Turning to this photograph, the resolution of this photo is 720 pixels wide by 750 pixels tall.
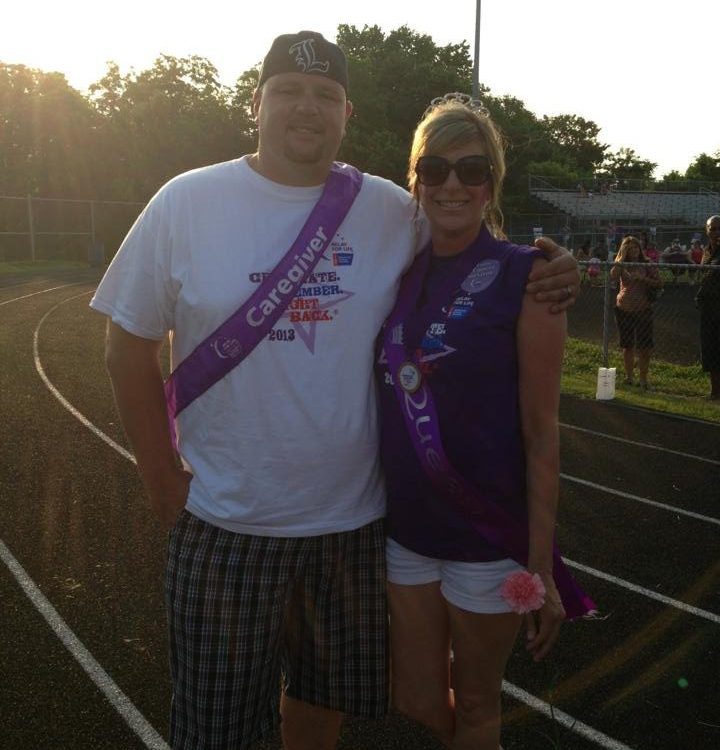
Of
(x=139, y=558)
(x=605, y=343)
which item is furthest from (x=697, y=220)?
(x=139, y=558)

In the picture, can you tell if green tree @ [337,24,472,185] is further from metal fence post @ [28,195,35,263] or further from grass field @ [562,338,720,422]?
grass field @ [562,338,720,422]

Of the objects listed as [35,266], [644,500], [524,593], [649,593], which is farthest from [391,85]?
[524,593]

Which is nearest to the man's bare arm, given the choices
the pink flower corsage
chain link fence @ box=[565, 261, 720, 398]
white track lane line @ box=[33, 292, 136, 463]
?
the pink flower corsage

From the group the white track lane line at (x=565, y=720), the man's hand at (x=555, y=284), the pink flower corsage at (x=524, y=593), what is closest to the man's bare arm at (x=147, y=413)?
the pink flower corsage at (x=524, y=593)

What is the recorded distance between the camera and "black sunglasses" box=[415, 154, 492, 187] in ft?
7.83

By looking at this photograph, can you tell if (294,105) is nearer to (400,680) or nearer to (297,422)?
(297,422)

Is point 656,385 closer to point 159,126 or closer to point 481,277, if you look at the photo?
point 481,277

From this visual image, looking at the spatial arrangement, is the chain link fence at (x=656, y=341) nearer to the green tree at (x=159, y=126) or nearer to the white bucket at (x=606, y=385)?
the white bucket at (x=606, y=385)

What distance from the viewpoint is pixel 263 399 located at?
2.30 metres

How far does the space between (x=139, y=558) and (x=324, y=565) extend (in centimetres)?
306

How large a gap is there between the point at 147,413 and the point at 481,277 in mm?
997

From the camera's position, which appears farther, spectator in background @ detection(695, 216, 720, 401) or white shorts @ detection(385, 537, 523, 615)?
spectator in background @ detection(695, 216, 720, 401)

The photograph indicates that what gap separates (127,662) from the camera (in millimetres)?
3998

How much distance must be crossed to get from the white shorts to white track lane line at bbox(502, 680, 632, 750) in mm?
1156
